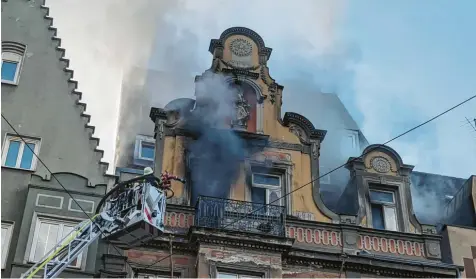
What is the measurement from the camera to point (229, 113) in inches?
976

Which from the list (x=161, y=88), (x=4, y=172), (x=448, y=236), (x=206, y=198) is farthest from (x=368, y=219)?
(x=161, y=88)

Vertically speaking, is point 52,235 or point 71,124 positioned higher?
point 71,124

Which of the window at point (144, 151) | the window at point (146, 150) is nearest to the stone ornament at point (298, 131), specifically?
the window at point (144, 151)

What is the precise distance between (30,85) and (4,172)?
286 centimetres

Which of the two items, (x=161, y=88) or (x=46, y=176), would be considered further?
(x=161, y=88)

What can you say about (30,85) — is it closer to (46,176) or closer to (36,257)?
(46,176)

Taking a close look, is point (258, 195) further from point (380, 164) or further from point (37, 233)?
point (37, 233)

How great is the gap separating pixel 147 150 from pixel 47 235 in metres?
6.69

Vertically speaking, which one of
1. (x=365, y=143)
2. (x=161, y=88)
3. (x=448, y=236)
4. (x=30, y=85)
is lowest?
(x=448, y=236)

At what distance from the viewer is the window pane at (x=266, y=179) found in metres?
23.8

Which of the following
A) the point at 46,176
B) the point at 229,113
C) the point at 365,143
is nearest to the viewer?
the point at 46,176

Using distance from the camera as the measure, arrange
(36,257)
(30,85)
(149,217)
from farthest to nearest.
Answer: (30,85), (36,257), (149,217)

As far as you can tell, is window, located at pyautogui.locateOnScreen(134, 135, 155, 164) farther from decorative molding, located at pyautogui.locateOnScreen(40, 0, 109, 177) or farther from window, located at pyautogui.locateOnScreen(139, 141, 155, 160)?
decorative molding, located at pyautogui.locateOnScreen(40, 0, 109, 177)

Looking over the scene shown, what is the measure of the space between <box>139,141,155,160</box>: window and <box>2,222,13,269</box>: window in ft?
21.2
